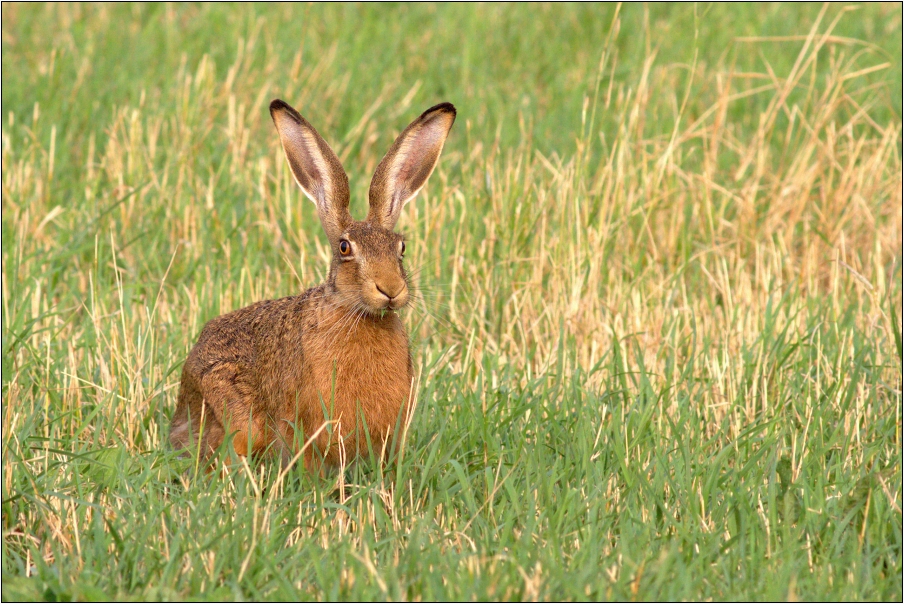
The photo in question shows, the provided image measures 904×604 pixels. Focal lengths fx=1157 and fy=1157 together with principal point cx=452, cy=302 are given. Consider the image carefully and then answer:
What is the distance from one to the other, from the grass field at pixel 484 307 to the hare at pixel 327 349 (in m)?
0.18

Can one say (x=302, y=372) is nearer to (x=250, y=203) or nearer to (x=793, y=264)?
(x=250, y=203)

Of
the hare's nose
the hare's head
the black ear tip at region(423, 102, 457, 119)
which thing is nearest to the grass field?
the hare's head

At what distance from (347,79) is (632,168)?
10.1ft

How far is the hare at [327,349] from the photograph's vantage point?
14.1 ft

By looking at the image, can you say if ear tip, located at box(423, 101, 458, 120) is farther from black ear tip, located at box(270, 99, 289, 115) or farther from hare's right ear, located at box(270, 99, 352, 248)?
black ear tip, located at box(270, 99, 289, 115)

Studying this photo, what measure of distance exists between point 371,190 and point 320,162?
235 millimetres

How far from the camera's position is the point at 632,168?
6672mm

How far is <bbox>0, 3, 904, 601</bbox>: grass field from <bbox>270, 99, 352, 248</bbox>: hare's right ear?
18.9 inches

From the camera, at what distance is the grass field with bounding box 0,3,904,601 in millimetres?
3529

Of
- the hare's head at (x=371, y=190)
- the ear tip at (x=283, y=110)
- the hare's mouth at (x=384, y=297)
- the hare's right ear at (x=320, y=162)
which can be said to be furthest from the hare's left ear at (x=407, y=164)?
the hare's mouth at (x=384, y=297)

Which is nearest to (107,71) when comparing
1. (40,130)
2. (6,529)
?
(40,130)

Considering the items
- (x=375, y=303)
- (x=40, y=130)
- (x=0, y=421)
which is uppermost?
(x=40, y=130)

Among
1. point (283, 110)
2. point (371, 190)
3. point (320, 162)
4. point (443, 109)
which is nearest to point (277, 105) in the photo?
point (283, 110)

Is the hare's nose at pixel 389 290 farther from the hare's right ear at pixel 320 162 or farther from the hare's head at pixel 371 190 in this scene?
the hare's right ear at pixel 320 162
